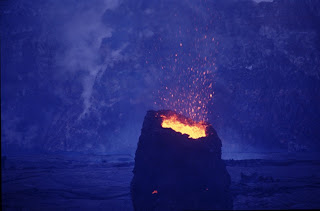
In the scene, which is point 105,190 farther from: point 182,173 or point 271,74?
point 271,74

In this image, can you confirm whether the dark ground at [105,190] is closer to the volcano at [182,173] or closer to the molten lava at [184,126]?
the volcano at [182,173]

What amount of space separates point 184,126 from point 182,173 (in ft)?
5.77

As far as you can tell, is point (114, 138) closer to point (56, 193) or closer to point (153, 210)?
point (56, 193)

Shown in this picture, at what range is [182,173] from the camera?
7.57 m

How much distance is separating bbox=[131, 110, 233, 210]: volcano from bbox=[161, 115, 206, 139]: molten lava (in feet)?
0.73

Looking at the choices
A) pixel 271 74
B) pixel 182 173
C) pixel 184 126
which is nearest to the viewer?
pixel 182 173

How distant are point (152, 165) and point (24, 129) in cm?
2738

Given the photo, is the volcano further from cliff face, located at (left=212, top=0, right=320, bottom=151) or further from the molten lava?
cliff face, located at (left=212, top=0, right=320, bottom=151)

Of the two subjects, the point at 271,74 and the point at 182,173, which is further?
the point at 271,74

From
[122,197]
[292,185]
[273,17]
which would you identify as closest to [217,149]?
[122,197]

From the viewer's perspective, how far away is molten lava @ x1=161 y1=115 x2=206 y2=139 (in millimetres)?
8273

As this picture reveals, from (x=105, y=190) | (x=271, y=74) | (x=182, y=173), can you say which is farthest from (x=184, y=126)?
(x=271, y=74)

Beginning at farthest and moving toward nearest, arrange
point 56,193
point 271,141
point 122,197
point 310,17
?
point 310,17 → point 271,141 → point 56,193 → point 122,197

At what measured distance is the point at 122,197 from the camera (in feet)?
34.6
